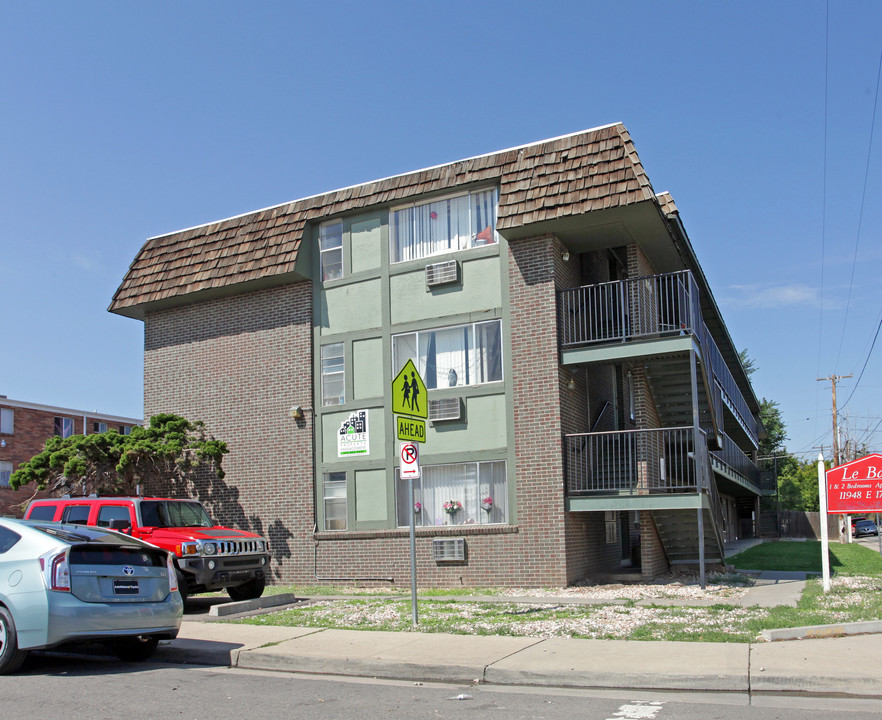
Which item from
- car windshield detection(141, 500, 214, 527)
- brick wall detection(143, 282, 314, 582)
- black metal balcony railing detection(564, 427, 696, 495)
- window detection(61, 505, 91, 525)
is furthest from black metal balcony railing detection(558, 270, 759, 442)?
window detection(61, 505, 91, 525)

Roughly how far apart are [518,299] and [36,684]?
10.8m

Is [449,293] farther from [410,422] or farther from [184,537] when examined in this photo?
[184,537]

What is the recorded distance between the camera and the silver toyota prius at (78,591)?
7.71m

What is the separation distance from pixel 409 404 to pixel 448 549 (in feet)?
A: 20.2

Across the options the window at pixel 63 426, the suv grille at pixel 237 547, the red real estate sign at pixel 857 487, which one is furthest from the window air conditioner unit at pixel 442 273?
the window at pixel 63 426

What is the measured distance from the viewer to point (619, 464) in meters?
16.1

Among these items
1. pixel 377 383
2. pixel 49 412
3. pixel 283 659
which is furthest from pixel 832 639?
pixel 49 412

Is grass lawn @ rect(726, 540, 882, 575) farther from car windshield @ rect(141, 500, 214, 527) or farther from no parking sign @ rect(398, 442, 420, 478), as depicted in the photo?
car windshield @ rect(141, 500, 214, 527)

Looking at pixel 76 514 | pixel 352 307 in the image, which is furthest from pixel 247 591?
pixel 352 307

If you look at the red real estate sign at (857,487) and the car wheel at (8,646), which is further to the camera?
the red real estate sign at (857,487)

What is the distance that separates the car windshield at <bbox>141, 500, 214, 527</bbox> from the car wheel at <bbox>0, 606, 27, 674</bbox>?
569 centimetres

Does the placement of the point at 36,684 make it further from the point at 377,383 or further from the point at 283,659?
the point at 377,383

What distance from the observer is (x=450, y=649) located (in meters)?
8.86

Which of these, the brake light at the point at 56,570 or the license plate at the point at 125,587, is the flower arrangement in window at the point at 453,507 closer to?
the license plate at the point at 125,587
